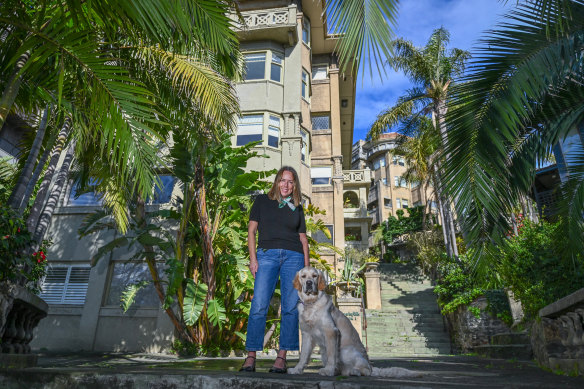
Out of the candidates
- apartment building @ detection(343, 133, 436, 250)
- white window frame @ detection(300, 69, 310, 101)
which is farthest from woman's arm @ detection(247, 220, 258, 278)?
apartment building @ detection(343, 133, 436, 250)

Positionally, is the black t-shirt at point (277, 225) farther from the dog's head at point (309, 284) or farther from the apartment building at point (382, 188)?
the apartment building at point (382, 188)

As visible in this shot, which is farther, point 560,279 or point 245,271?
point 245,271

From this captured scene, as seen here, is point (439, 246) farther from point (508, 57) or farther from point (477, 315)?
point (508, 57)

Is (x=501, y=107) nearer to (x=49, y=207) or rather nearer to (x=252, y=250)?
(x=252, y=250)

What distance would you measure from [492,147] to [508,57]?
3.61ft

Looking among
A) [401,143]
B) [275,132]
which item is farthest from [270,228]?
[401,143]

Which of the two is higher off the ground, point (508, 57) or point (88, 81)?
point (508, 57)

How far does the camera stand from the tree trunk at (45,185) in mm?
8000

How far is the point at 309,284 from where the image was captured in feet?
11.6

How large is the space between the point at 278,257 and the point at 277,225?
334 mm

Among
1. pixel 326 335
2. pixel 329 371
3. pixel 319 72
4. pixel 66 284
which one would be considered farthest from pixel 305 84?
pixel 329 371

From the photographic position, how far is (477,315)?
12609mm

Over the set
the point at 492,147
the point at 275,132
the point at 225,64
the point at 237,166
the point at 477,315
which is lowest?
the point at 477,315

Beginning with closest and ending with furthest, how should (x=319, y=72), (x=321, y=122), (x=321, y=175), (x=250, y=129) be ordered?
(x=250, y=129) → (x=321, y=175) → (x=321, y=122) → (x=319, y=72)
